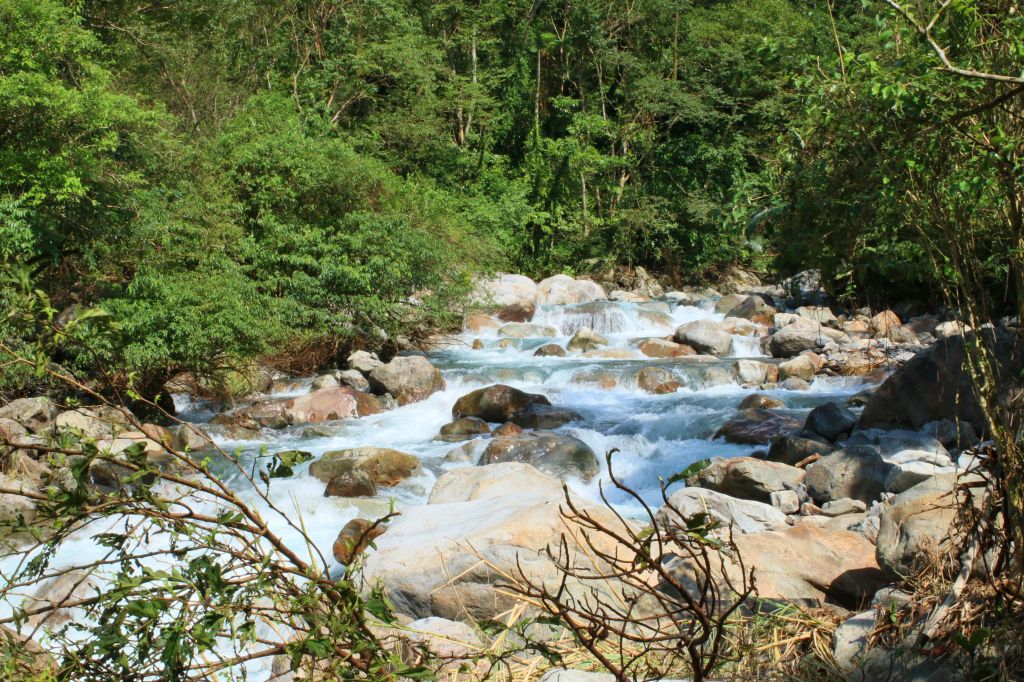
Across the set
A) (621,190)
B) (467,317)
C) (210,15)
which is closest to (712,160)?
(621,190)

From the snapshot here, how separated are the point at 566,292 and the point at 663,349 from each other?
210 inches

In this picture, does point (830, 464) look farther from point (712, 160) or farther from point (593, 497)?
point (712, 160)

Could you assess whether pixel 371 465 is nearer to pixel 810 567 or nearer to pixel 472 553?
pixel 472 553

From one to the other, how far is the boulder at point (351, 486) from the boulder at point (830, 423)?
4612mm

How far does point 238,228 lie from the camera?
13102 mm

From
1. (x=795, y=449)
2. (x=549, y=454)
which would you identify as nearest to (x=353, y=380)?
(x=549, y=454)

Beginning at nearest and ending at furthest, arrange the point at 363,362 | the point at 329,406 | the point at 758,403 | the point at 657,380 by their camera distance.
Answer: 1. the point at 758,403
2. the point at 329,406
3. the point at 657,380
4. the point at 363,362

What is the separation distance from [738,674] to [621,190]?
2307 centimetres

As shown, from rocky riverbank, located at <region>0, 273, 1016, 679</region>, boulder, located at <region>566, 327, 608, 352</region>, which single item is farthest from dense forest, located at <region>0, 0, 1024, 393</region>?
boulder, located at <region>566, 327, 608, 352</region>

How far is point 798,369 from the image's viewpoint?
42.0 ft

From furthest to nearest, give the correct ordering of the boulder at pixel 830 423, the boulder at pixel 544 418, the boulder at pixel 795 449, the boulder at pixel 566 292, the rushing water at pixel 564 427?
the boulder at pixel 566 292 → the boulder at pixel 544 418 → the boulder at pixel 830 423 → the boulder at pixel 795 449 → the rushing water at pixel 564 427

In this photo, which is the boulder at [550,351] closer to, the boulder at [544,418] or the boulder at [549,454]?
the boulder at [544,418]

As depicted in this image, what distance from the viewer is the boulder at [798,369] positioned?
1270 centimetres

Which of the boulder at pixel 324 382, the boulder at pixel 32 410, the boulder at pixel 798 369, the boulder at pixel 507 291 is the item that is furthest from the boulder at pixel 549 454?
the boulder at pixel 507 291
